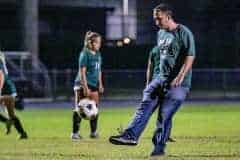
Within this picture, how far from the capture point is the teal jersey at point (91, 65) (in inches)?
643

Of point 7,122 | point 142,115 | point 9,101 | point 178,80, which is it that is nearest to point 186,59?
point 178,80

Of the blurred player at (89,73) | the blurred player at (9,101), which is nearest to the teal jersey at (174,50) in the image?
the blurred player at (89,73)

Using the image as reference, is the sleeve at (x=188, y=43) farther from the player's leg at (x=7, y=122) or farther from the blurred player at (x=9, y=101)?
the player's leg at (x=7, y=122)

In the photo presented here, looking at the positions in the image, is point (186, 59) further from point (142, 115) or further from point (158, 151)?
point (158, 151)

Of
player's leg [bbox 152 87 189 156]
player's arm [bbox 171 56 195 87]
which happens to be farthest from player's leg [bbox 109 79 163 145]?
player's arm [bbox 171 56 195 87]

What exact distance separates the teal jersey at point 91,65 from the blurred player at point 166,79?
4.51 metres

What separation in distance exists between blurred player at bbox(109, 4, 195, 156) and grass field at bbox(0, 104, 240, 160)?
33cm

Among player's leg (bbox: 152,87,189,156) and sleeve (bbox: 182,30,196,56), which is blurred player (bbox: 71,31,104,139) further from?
sleeve (bbox: 182,30,196,56)

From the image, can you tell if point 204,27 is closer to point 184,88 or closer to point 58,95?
point 58,95

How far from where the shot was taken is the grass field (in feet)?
40.5

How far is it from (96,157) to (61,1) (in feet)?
157

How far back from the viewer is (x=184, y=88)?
38.8 feet

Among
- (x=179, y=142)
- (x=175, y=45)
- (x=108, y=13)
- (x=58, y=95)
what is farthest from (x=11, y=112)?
(x=108, y=13)

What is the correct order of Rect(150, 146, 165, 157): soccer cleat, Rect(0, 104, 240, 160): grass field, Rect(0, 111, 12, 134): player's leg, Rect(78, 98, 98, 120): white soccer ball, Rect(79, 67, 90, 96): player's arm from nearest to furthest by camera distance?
1. Rect(150, 146, 165, 157): soccer cleat
2. Rect(0, 104, 240, 160): grass field
3. Rect(79, 67, 90, 96): player's arm
4. Rect(78, 98, 98, 120): white soccer ball
5. Rect(0, 111, 12, 134): player's leg
